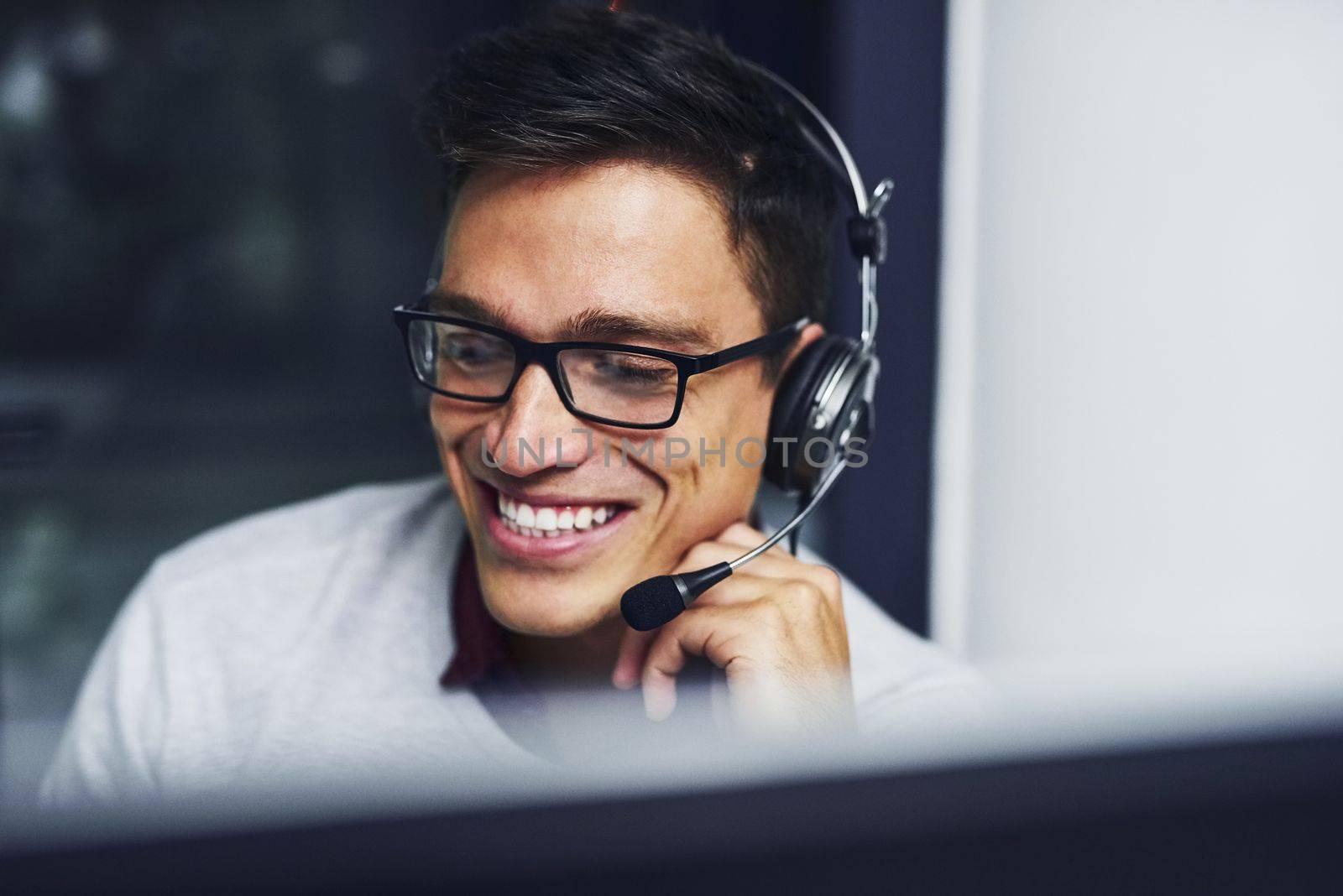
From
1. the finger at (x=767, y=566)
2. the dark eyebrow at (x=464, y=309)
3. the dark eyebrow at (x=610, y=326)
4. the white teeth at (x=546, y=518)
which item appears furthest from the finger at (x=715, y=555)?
the dark eyebrow at (x=464, y=309)

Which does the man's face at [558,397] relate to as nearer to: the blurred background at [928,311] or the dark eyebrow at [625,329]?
the dark eyebrow at [625,329]

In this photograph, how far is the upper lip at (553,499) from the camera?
3.33 feet

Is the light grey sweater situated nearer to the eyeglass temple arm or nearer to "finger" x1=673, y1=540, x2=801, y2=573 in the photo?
"finger" x1=673, y1=540, x2=801, y2=573

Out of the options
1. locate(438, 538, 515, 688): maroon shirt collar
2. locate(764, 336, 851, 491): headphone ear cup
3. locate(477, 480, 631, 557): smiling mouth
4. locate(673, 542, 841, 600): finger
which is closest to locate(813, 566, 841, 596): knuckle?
locate(673, 542, 841, 600): finger

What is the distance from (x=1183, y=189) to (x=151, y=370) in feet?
7.03

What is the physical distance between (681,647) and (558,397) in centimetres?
29

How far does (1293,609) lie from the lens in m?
1.08

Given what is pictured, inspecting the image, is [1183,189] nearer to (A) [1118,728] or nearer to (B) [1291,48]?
(B) [1291,48]

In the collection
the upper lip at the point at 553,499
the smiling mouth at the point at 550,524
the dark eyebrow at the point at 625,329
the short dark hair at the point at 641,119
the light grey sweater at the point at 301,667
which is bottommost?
the light grey sweater at the point at 301,667

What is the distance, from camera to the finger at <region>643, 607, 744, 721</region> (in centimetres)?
96

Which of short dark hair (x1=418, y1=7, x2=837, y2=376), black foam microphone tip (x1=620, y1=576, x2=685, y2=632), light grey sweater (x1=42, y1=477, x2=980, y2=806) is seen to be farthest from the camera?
light grey sweater (x1=42, y1=477, x2=980, y2=806)

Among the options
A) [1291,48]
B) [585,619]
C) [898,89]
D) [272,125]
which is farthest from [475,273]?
[272,125]

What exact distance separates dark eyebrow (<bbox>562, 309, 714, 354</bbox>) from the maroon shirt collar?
36cm

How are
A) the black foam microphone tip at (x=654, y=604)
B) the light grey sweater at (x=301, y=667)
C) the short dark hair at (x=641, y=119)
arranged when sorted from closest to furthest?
the black foam microphone tip at (x=654, y=604) → the short dark hair at (x=641, y=119) → the light grey sweater at (x=301, y=667)
